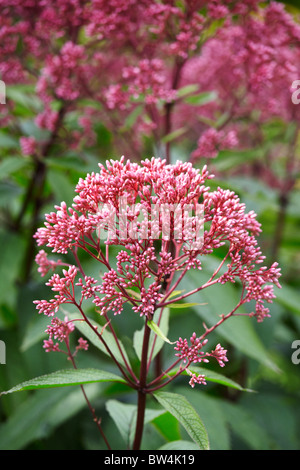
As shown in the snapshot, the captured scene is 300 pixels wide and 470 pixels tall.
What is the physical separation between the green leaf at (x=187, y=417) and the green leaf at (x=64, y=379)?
0.09 meters

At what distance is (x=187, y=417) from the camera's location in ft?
2.10

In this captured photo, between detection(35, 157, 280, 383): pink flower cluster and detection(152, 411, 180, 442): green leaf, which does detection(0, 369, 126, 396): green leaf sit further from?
detection(152, 411, 180, 442): green leaf

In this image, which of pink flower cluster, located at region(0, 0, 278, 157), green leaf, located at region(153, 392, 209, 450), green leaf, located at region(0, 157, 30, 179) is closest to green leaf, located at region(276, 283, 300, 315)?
pink flower cluster, located at region(0, 0, 278, 157)

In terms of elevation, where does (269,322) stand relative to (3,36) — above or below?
below

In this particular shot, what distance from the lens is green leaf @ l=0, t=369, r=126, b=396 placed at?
621 mm

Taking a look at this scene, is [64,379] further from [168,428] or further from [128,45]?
[128,45]

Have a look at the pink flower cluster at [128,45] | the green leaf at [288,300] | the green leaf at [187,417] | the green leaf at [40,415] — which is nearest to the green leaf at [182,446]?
the green leaf at [187,417]

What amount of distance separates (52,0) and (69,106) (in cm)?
32

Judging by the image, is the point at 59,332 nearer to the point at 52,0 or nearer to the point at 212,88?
the point at 52,0

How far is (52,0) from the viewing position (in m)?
1.35

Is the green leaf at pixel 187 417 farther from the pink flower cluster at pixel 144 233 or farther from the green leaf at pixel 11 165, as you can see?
the green leaf at pixel 11 165

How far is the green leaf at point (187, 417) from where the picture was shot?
617 millimetres
